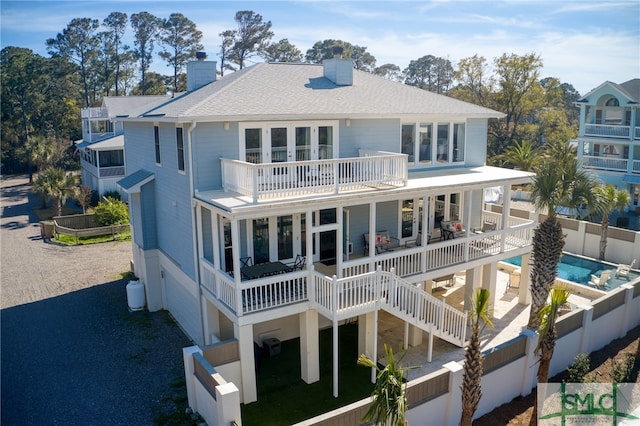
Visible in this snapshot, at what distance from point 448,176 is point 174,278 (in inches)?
402

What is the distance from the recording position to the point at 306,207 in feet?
41.9

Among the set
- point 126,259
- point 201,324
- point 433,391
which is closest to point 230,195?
point 201,324

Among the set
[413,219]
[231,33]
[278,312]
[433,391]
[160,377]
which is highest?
[231,33]

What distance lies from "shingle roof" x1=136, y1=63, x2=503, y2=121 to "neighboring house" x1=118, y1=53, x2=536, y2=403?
0.27 feet

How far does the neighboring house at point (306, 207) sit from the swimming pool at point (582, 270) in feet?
18.3

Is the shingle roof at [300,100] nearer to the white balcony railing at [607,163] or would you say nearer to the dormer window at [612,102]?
the white balcony railing at [607,163]

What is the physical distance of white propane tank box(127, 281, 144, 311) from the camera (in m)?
17.8

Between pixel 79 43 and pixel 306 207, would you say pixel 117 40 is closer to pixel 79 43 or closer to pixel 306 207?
pixel 79 43

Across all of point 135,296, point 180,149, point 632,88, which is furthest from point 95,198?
point 632,88

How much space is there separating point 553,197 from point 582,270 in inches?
431

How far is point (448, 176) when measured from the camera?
17234 millimetres

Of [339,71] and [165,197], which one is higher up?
[339,71]

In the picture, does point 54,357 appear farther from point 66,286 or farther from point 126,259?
point 126,259

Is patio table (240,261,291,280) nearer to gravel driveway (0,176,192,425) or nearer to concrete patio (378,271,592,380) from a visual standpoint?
gravel driveway (0,176,192,425)
